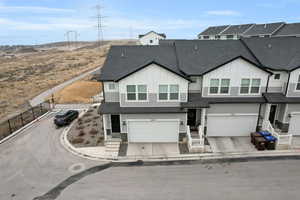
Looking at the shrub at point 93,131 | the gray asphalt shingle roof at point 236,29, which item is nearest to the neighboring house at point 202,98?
the shrub at point 93,131

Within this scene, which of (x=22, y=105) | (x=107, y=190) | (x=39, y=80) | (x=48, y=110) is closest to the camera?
(x=107, y=190)

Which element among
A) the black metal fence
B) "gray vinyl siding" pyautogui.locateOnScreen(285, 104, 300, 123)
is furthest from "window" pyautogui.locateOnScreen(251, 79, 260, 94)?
the black metal fence

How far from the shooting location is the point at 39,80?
44062mm

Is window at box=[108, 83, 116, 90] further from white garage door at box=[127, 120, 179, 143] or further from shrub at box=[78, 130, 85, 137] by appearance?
shrub at box=[78, 130, 85, 137]

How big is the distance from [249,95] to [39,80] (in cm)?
4512

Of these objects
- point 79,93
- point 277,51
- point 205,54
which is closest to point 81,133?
point 205,54

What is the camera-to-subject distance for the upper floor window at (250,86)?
16.3 m

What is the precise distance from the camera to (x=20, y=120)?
21938mm

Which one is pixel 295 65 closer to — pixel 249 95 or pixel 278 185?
pixel 249 95

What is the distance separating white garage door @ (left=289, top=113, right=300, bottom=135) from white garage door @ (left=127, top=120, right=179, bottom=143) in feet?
34.2

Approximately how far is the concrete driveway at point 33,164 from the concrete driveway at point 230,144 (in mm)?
9968

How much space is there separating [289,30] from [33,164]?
59437 millimetres

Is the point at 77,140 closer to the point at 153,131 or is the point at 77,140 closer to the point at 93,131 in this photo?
the point at 93,131

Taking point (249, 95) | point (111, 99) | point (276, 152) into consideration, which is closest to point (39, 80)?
point (111, 99)
